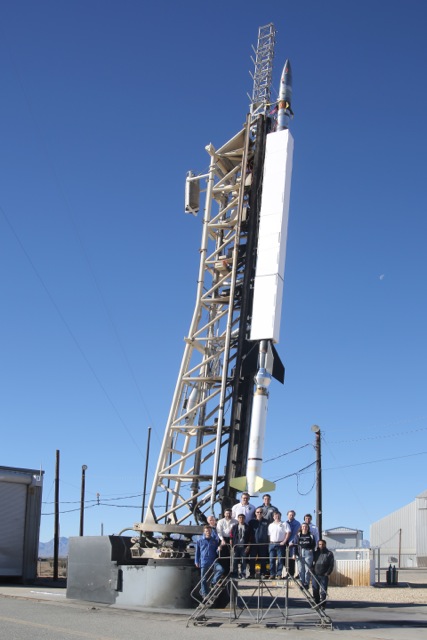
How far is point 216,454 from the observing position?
1997 cm

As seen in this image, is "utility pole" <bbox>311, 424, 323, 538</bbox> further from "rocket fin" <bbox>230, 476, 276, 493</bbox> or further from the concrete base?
the concrete base

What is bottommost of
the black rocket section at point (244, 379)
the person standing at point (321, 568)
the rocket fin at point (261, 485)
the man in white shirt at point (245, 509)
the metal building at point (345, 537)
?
the metal building at point (345, 537)

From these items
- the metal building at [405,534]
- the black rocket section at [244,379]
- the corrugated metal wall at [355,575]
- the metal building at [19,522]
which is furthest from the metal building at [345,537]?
the black rocket section at [244,379]

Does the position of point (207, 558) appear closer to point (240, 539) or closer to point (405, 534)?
point (240, 539)

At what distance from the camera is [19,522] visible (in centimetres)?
3198

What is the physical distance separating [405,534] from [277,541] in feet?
173

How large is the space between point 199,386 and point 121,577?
589 centimetres

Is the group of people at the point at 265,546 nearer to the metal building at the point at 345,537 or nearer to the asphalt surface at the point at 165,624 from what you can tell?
the asphalt surface at the point at 165,624

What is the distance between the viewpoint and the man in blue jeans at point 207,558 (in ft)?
50.9

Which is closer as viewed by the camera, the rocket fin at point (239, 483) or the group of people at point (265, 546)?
the group of people at point (265, 546)

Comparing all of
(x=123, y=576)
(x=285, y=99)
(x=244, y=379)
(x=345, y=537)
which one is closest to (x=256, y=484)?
(x=244, y=379)

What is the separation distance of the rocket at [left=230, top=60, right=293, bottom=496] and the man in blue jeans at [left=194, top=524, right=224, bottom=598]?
11.6 feet

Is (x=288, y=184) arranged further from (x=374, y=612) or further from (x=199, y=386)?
(x=374, y=612)

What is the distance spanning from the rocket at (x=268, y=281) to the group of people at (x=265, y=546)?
275 centimetres
